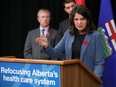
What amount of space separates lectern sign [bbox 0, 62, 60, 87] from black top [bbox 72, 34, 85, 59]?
0.57 m

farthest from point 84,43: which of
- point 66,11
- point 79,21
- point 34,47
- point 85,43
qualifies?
point 34,47

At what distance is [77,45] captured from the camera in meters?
2.98

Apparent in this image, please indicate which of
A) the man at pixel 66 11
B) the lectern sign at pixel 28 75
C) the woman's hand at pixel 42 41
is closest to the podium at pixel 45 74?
the lectern sign at pixel 28 75

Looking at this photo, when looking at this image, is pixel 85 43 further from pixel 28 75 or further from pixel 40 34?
pixel 40 34

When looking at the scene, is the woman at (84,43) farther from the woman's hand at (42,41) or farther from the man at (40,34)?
the man at (40,34)

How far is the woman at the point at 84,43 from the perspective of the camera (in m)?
2.91

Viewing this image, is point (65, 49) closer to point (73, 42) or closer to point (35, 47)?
point (73, 42)

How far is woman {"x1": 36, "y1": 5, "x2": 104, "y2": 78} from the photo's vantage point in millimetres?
2910

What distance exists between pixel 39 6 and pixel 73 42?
2.50 metres

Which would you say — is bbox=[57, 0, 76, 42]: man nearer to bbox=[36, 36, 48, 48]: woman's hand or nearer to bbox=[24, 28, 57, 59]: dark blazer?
bbox=[24, 28, 57, 59]: dark blazer

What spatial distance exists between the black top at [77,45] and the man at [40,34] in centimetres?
112

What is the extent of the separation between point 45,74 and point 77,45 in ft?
2.04

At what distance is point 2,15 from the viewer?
5703 millimetres

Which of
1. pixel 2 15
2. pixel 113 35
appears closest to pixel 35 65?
pixel 113 35
